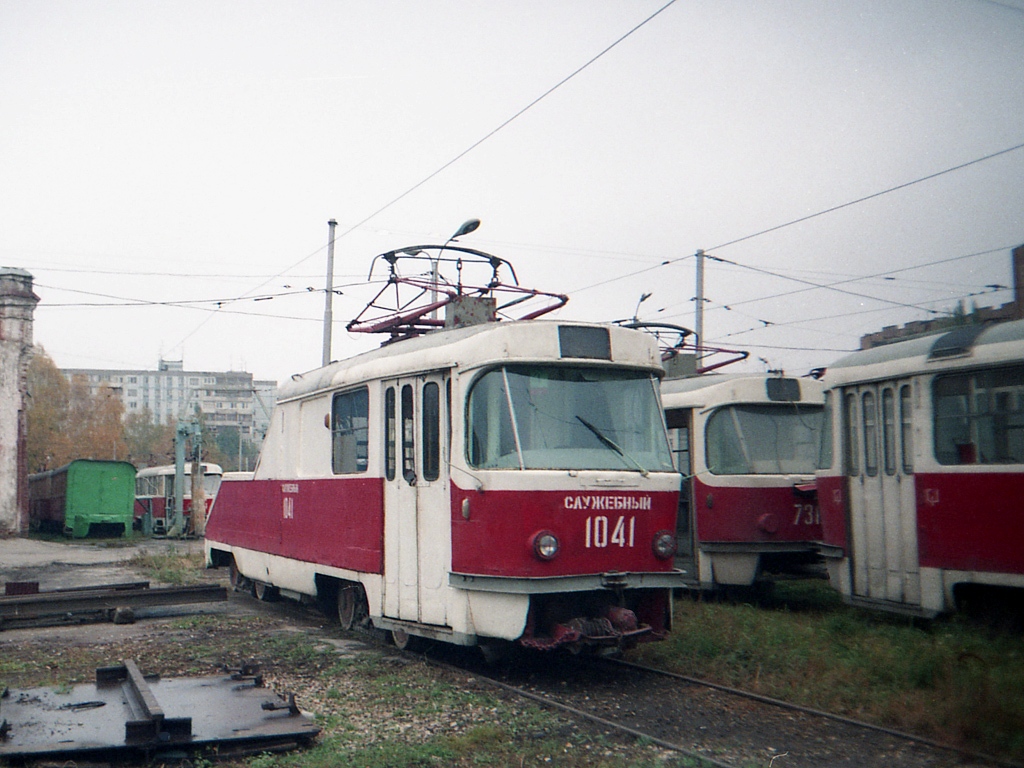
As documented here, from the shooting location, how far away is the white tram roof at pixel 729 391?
1220 cm

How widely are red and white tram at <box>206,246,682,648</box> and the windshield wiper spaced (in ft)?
0.06

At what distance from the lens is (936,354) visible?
30.2 feet

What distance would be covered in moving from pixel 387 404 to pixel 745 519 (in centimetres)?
512

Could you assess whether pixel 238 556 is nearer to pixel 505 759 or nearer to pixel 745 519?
pixel 745 519

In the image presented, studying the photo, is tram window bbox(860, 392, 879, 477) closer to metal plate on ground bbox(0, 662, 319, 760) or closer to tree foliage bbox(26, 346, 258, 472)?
metal plate on ground bbox(0, 662, 319, 760)

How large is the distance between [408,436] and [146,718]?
11.5 ft

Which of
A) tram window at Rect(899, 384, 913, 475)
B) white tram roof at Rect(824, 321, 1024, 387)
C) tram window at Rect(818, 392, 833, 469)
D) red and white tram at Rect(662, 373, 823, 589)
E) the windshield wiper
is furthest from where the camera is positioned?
red and white tram at Rect(662, 373, 823, 589)

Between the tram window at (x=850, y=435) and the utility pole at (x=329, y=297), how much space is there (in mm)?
13481

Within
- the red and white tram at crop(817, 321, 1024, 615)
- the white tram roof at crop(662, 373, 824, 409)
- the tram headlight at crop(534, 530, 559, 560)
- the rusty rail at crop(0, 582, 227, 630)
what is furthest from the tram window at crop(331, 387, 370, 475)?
the red and white tram at crop(817, 321, 1024, 615)

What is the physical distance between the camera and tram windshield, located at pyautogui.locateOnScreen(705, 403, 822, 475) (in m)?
12.1

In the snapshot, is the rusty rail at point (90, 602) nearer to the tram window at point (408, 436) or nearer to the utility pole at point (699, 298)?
the tram window at point (408, 436)

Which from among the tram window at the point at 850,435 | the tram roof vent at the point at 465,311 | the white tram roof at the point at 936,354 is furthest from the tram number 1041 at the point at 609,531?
the tram window at the point at 850,435

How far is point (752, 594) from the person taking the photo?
1291cm

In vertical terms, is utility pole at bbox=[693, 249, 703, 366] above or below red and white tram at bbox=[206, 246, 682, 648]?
above
